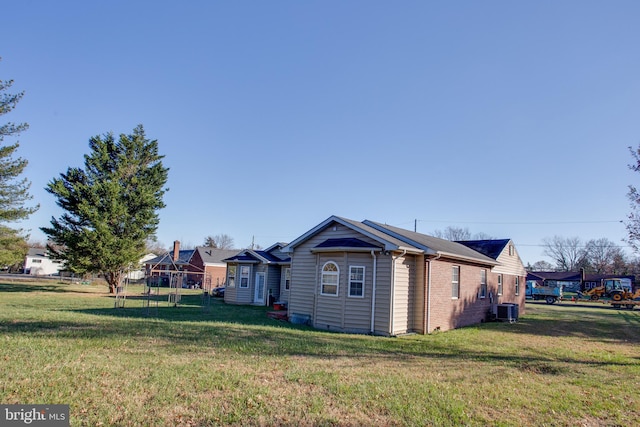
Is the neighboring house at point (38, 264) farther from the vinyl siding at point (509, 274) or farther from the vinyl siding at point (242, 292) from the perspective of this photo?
the vinyl siding at point (509, 274)

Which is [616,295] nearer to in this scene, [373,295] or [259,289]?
[259,289]

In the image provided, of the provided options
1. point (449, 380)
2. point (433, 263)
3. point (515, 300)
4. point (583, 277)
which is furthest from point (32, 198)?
point (583, 277)

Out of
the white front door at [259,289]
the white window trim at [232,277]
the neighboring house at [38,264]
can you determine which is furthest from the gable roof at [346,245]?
the neighboring house at [38,264]

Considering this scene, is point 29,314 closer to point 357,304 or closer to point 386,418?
point 357,304

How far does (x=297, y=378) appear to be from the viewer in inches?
286

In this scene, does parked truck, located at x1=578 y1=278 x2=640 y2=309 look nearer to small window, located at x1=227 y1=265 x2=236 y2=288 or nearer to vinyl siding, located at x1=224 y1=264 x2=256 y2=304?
vinyl siding, located at x1=224 y1=264 x2=256 y2=304

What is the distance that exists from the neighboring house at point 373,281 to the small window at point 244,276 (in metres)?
10.3

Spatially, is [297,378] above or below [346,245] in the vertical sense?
below

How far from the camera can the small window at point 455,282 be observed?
1706cm

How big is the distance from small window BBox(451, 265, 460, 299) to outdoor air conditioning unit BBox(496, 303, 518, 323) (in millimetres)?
4782

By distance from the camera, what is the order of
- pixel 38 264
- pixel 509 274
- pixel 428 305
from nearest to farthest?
pixel 428 305 < pixel 509 274 < pixel 38 264

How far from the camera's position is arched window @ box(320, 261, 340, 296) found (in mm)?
14836

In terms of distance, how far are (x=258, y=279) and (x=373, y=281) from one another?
13862 mm

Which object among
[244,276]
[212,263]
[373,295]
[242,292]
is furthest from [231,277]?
[212,263]
